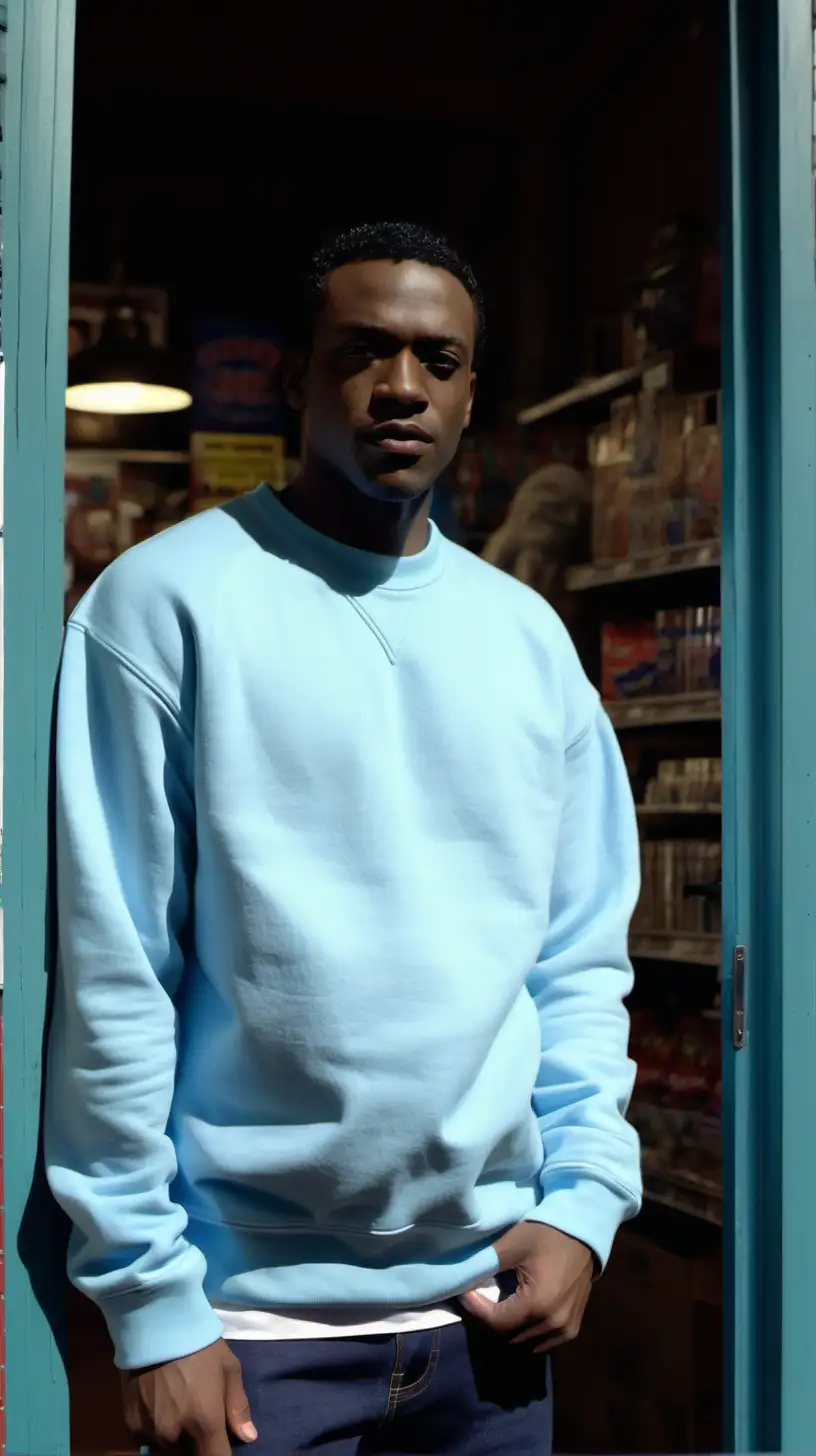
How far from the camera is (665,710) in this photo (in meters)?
3.62

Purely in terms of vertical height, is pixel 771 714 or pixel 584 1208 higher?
pixel 771 714

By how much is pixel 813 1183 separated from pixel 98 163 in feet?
12.0

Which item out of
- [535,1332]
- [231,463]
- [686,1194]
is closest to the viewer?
[535,1332]

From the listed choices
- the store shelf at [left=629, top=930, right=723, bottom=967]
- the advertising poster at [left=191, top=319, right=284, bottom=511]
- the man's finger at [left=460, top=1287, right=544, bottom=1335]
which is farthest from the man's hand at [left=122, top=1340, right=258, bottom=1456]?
the advertising poster at [left=191, top=319, right=284, bottom=511]

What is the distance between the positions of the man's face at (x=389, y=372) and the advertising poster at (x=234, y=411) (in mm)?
2694

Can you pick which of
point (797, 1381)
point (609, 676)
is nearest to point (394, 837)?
point (797, 1381)

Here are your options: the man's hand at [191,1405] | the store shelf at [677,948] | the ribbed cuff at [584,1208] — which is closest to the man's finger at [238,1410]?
the man's hand at [191,1405]

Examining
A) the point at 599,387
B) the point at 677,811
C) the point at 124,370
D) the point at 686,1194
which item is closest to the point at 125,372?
the point at 124,370

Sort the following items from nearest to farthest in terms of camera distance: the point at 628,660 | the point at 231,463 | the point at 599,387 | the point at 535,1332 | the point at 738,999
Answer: the point at 535,1332, the point at 738,999, the point at 628,660, the point at 599,387, the point at 231,463

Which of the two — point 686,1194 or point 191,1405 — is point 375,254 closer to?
point 191,1405

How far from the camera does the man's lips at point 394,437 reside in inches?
65.8

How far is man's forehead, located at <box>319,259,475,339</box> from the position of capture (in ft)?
5.51

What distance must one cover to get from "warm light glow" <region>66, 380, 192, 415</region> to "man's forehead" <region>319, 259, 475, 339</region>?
2.87m

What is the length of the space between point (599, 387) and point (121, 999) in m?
2.81
